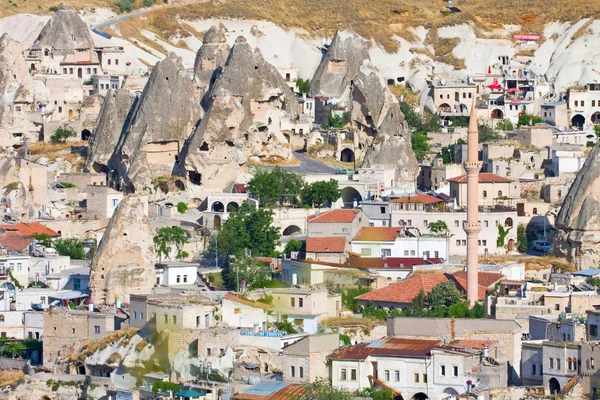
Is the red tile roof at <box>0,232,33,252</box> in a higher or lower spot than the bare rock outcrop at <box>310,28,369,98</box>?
lower

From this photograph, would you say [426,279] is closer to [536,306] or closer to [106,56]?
[536,306]

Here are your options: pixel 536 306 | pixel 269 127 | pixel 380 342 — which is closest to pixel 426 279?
pixel 536 306

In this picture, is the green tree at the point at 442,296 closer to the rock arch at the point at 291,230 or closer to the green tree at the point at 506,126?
the rock arch at the point at 291,230

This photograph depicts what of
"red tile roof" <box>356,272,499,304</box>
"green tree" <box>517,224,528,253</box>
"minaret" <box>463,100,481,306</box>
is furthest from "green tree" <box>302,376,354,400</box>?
"green tree" <box>517,224,528,253</box>

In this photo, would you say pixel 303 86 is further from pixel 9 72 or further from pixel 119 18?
pixel 9 72

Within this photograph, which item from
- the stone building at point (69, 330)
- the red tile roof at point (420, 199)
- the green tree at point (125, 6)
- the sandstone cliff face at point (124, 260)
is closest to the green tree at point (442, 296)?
the sandstone cliff face at point (124, 260)

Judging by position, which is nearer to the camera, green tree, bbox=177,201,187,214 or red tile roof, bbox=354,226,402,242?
red tile roof, bbox=354,226,402,242

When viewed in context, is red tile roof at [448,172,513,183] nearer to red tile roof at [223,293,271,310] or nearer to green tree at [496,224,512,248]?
green tree at [496,224,512,248]
